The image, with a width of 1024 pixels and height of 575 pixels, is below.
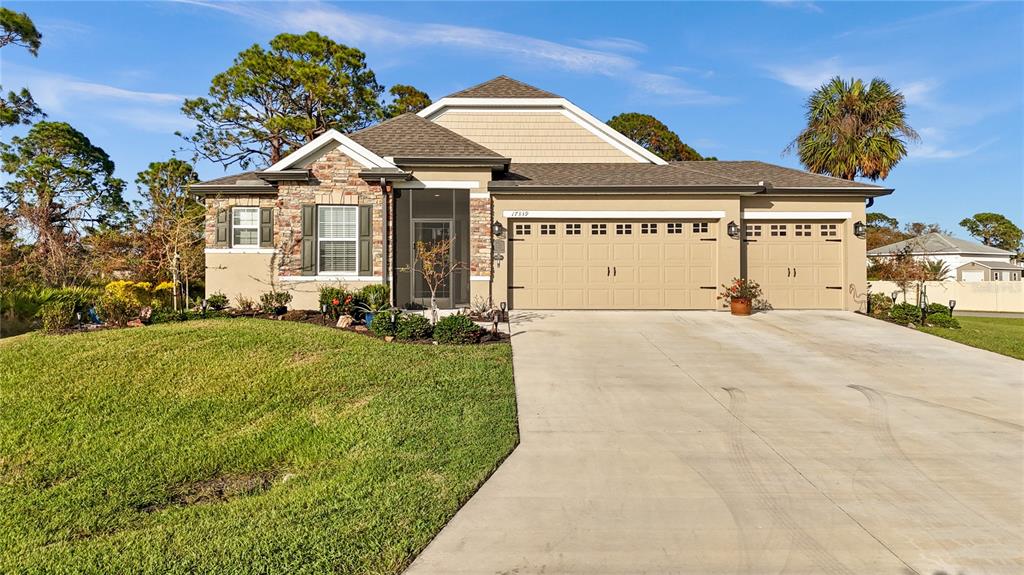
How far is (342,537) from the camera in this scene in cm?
315

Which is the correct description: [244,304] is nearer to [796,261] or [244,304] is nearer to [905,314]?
[796,261]

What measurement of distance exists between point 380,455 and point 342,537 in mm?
1306

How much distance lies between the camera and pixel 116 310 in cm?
987

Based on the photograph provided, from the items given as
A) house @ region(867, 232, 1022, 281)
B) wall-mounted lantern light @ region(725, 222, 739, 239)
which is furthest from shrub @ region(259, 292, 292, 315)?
house @ region(867, 232, 1022, 281)

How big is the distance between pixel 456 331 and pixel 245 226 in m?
7.66

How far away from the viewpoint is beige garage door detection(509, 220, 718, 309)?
12867 millimetres

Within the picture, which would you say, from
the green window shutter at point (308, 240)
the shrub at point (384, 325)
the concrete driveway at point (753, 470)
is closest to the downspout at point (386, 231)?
the green window shutter at point (308, 240)

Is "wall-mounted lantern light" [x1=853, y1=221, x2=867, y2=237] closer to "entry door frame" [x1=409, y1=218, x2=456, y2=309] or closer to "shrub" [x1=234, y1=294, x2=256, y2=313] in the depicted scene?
"entry door frame" [x1=409, y1=218, x2=456, y2=309]

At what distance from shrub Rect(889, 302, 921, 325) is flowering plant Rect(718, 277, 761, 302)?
118 inches

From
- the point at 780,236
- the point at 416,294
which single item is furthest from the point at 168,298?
the point at 780,236

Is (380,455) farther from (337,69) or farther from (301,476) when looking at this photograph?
(337,69)

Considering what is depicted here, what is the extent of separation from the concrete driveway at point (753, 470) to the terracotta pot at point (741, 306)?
13.5ft

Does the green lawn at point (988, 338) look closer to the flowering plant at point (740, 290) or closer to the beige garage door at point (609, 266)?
the flowering plant at point (740, 290)

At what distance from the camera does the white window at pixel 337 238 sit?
12.1m
